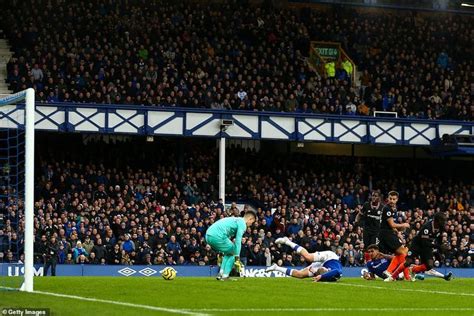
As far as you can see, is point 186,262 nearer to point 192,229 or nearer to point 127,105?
point 192,229

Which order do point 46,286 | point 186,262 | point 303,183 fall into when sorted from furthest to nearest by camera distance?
point 303,183 → point 186,262 → point 46,286

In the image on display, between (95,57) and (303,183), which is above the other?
(95,57)

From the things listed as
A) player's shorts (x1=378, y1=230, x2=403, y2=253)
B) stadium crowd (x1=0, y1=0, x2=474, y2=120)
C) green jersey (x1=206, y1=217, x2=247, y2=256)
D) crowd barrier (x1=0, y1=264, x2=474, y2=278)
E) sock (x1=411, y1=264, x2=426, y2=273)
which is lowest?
crowd barrier (x1=0, y1=264, x2=474, y2=278)

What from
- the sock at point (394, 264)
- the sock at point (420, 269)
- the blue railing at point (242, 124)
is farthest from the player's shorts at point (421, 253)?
the blue railing at point (242, 124)

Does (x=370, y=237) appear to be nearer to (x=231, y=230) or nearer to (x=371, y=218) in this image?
(x=371, y=218)

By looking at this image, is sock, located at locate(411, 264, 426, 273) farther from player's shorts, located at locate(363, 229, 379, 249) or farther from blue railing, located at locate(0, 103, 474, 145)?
blue railing, located at locate(0, 103, 474, 145)

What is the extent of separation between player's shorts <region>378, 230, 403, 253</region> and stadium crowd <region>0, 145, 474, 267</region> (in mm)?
9484

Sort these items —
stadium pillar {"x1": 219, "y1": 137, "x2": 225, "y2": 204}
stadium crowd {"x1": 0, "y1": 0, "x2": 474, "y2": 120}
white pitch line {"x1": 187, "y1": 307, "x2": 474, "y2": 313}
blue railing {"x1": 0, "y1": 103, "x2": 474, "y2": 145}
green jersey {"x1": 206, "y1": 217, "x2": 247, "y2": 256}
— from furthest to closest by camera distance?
stadium crowd {"x1": 0, "y1": 0, "x2": 474, "y2": 120}
stadium pillar {"x1": 219, "y1": 137, "x2": 225, "y2": 204}
blue railing {"x1": 0, "y1": 103, "x2": 474, "y2": 145}
green jersey {"x1": 206, "y1": 217, "x2": 247, "y2": 256}
white pitch line {"x1": 187, "y1": 307, "x2": 474, "y2": 313}

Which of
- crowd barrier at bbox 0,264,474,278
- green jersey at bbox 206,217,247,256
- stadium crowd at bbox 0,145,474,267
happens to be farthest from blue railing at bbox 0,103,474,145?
green jersey at bbox 206,217,247,256

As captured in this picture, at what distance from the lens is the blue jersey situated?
78.5ft

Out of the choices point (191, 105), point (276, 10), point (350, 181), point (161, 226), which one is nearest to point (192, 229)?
point (161, 226)

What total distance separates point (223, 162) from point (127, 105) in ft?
12.5

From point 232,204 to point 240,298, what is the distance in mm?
18090

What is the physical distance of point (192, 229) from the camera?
3531 centimetres
